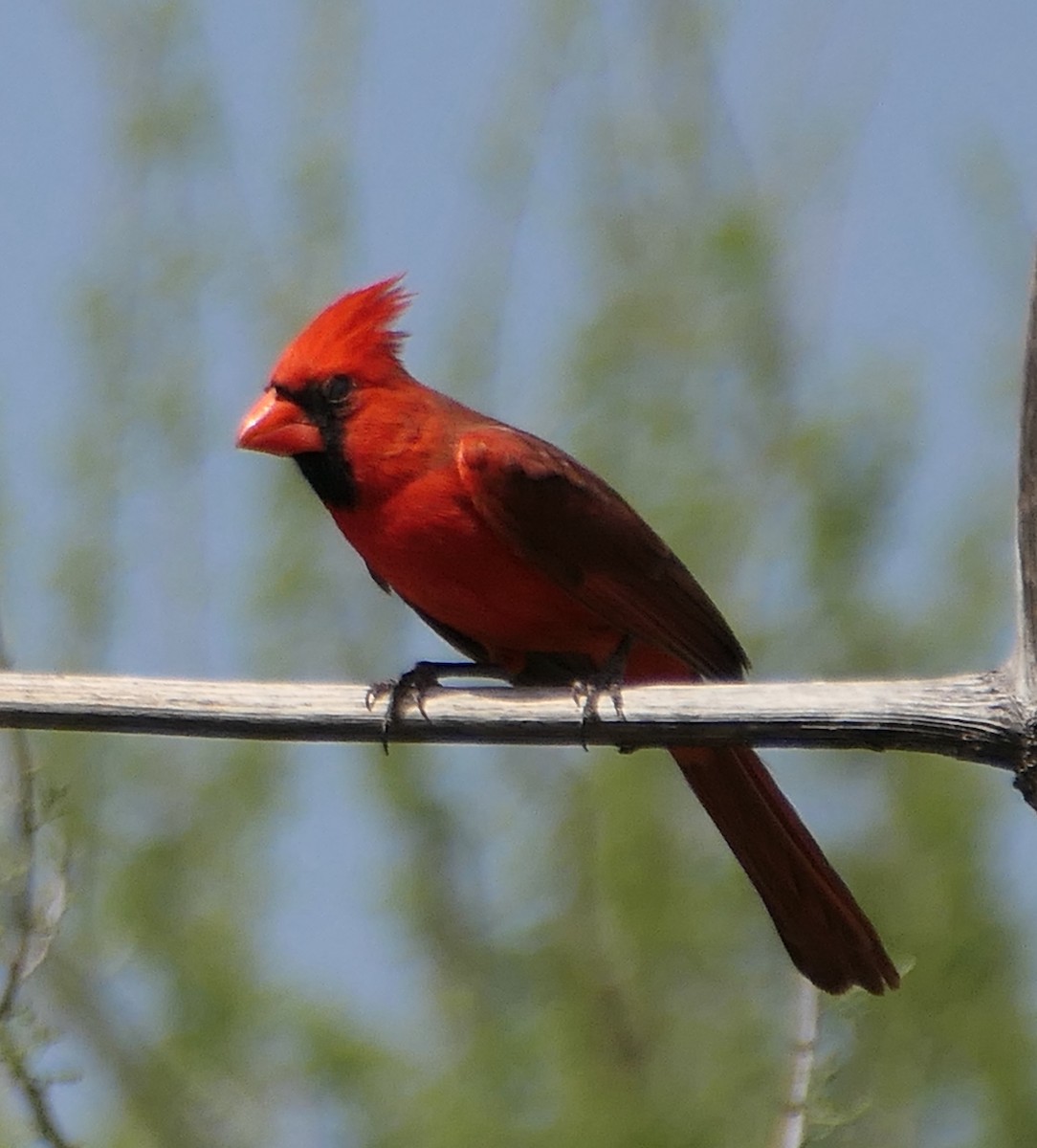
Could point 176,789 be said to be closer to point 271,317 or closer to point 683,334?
point 271,317

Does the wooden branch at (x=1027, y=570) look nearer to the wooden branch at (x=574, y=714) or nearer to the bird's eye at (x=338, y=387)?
the wooden branch at (x=574, y=714)

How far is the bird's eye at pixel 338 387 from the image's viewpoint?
3.40 meters

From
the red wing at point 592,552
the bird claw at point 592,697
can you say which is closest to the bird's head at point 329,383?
the red wing at point 592,552

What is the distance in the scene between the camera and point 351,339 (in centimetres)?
347

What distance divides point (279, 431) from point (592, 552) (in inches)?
21.4

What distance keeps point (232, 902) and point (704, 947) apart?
0.90 metres

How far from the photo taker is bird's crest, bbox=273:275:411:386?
3.44m

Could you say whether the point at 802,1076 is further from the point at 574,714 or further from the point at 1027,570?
the point at 1027,570

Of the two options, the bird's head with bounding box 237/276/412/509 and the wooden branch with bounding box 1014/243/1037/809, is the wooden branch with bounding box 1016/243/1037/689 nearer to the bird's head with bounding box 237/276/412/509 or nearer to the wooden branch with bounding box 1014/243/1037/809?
the wooden branch with bounding box 1014/243/1037/809

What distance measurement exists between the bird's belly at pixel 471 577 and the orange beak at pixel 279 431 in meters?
0.16

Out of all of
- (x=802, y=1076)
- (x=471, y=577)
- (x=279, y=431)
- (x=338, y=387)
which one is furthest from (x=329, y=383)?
(x=802, y=1076)

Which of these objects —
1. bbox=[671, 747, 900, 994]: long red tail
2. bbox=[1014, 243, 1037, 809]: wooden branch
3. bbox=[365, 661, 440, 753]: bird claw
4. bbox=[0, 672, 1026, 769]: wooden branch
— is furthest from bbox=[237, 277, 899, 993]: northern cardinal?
bbox=[1014, 243, 1037, 809]: wooden branch

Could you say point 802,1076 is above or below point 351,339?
below

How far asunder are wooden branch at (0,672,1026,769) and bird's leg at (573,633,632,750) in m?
0.01
